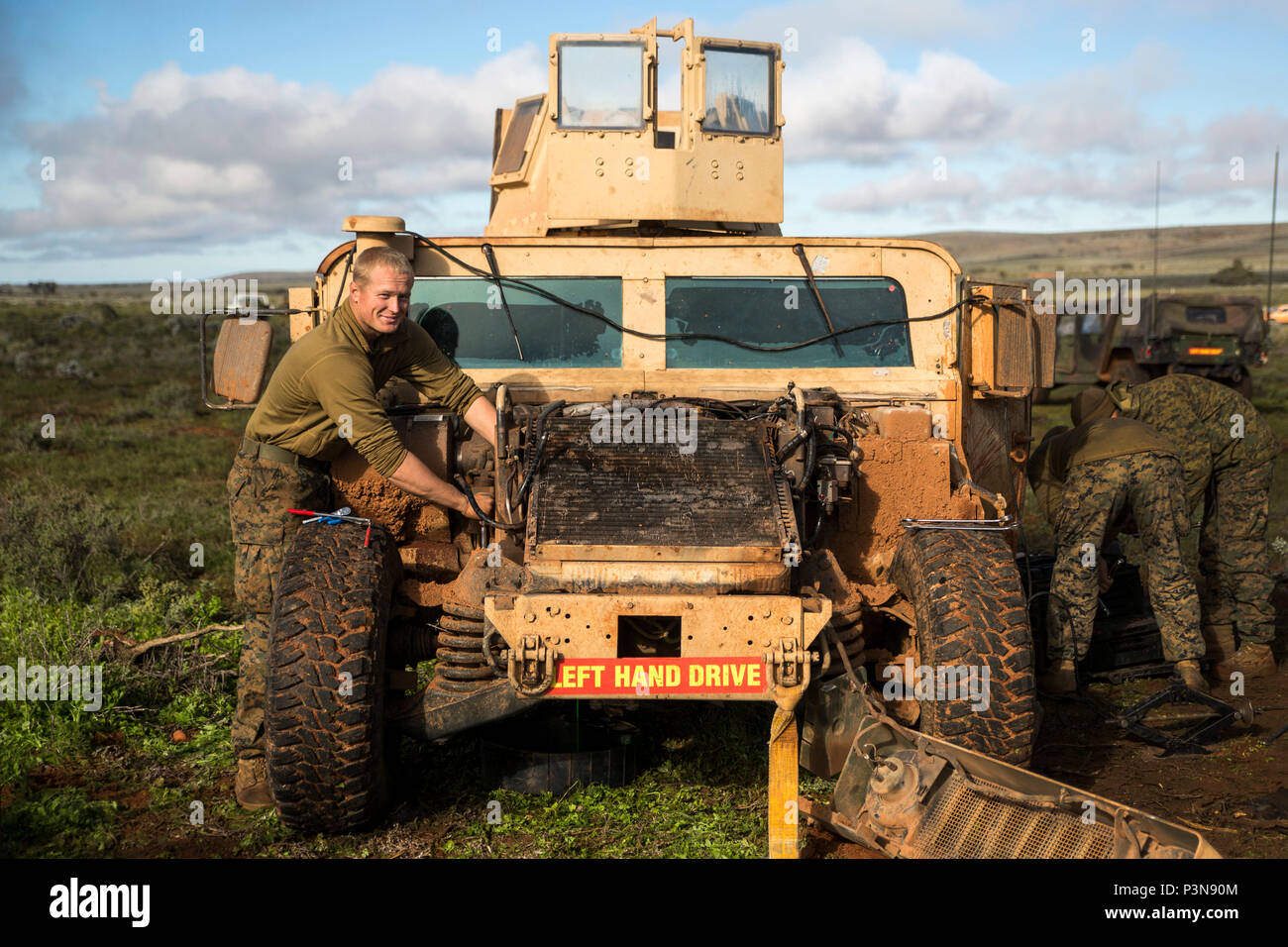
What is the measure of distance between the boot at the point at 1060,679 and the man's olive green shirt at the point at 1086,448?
2.65 feet

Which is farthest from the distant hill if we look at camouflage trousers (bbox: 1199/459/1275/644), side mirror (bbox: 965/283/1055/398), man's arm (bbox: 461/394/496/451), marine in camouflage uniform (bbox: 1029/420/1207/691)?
man's arm (bbox: 461/394/496/451)

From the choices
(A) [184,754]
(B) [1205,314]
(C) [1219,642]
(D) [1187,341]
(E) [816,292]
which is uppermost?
(B) [1205,314]

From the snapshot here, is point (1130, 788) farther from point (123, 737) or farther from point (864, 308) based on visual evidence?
point (123, 737)

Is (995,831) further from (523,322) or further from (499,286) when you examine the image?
(499,286)

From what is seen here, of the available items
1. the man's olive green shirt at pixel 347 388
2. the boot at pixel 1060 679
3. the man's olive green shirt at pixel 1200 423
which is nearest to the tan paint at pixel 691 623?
the man's olive green shirt at pixel 347 388

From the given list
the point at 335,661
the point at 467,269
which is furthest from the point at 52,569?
the point at 335,661

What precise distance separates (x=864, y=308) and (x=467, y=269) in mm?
1881

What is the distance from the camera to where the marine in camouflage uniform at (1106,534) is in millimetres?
6383

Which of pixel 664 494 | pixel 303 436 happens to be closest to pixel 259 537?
pixel 303 436

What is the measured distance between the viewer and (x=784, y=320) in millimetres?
6016

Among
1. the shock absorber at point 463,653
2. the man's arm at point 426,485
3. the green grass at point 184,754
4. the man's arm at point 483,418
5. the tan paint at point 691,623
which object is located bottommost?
the green grass at point 184,754

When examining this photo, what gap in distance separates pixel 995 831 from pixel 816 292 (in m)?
2.88

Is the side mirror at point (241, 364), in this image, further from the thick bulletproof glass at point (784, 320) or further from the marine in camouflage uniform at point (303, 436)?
the thick bulletproof glass at point (784, 320)
